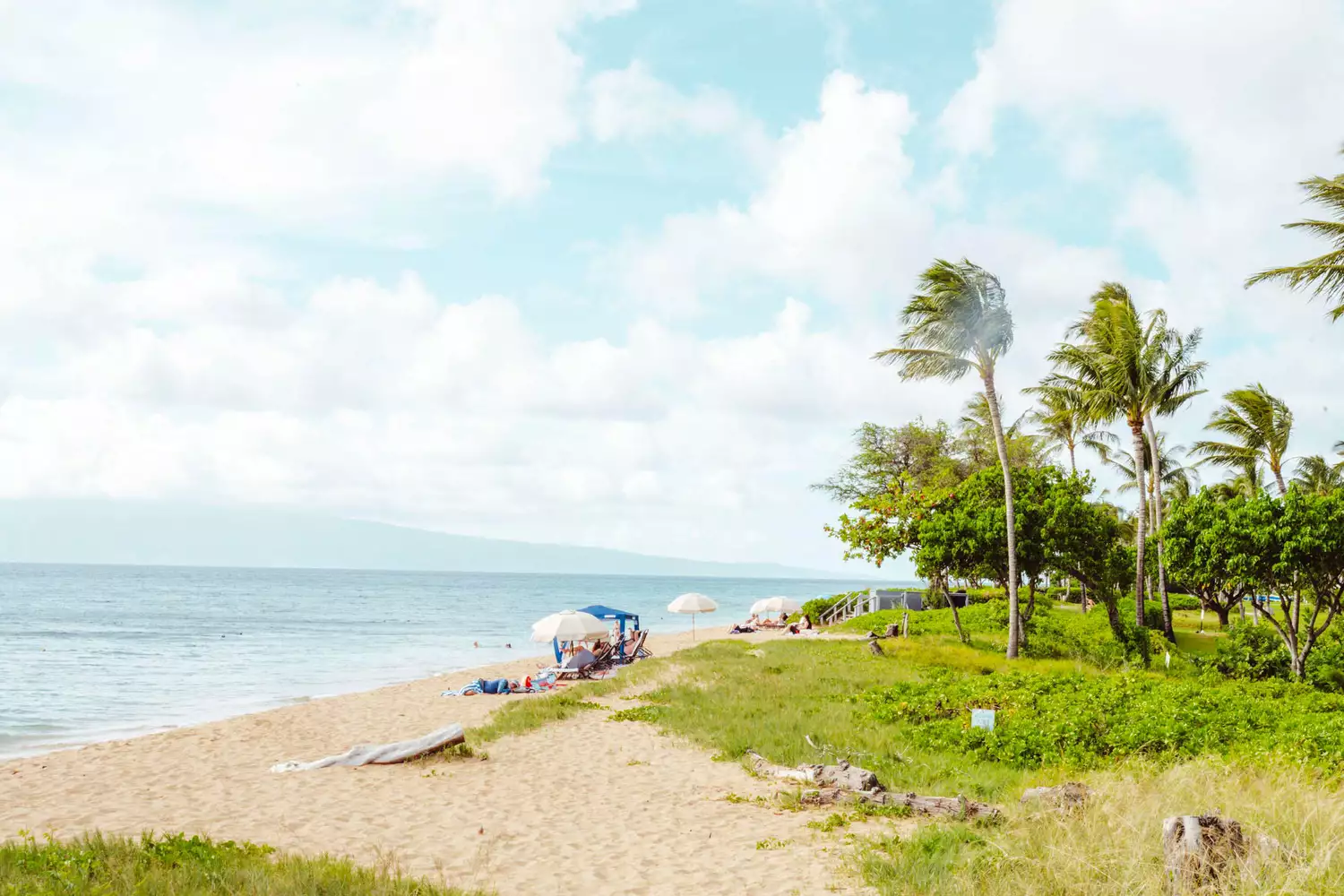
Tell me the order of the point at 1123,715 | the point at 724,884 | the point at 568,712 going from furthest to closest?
the point at 568,712 → the point at 1123,715 → the point at 724,884

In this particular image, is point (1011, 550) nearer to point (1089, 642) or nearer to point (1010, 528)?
point (1010, 528)

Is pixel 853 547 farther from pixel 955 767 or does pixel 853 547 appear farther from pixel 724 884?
pixel 724 884

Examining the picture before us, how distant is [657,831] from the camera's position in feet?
28.8

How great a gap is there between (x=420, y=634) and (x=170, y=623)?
19248mm

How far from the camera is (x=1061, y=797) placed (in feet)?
25.5

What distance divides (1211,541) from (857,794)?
13.9 meters

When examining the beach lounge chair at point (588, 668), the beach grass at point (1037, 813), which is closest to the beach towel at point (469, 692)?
the beach lounge chair at point (588, 668)

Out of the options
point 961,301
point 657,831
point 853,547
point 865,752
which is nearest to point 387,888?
point 657,831

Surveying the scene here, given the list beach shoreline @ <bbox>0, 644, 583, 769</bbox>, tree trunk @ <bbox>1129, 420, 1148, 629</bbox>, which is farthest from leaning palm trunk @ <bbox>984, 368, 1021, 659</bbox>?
beach shoreline @ <bbox>0, 644, 583, 769</bbox>

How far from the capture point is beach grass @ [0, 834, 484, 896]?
19.1ft

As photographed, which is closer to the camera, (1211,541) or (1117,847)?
(1117,847)

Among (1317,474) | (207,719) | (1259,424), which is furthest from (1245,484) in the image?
(207,719)

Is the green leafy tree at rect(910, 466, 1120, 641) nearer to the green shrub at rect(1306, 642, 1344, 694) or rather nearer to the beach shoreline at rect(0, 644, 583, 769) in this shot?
the green shrub at rect(1306, 642, 1344, 694)

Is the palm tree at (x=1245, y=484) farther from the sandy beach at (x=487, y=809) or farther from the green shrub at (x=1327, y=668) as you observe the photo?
the sandy beach at (x=487, y=809)
